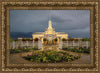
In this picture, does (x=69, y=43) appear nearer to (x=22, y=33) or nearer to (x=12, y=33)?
(x=22, y=33)

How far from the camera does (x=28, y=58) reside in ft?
9.82

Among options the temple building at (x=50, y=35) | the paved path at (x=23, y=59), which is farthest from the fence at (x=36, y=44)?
the paved path at (x=23, y=59)

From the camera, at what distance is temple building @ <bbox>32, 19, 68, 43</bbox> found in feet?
10.4

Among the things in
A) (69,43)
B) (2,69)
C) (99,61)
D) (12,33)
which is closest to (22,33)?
(12,33)

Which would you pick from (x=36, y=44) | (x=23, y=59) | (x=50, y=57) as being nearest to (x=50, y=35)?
(x=36, y=44)

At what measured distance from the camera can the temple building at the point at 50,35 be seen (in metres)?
3.15

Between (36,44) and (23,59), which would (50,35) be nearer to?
(36,44)

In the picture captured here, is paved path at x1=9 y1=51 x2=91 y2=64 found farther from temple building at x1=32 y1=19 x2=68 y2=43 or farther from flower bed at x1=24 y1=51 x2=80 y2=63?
temple building at x1=32 y1=19 x2=68 y2=43

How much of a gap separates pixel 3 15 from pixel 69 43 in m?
3.08

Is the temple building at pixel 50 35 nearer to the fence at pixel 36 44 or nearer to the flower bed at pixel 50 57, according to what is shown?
the fence at pixel 36 44

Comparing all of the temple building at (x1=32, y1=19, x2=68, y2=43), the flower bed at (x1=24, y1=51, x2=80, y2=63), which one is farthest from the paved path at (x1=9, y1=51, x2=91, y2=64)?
the temple building at (x1=32, y1=19, x2=68, y2=43)

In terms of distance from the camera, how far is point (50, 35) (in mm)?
3424

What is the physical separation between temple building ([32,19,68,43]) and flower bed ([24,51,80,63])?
2.12ft

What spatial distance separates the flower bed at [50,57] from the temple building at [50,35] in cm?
65
